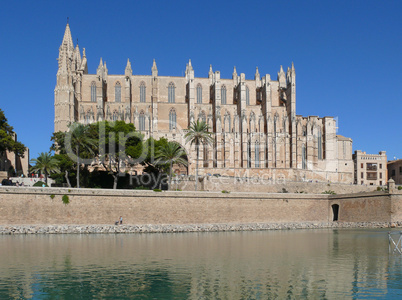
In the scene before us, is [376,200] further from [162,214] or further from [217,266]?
[217,266]

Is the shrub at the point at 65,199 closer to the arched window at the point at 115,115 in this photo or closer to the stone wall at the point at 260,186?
the stone wall at the point at 260,186

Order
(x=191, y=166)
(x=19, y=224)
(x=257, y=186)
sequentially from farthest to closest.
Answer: (x=191, y=166), (x=257, y=186), (x=19, y=224)

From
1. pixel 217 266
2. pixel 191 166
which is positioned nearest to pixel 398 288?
pixel 217 266

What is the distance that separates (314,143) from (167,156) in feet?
77.3

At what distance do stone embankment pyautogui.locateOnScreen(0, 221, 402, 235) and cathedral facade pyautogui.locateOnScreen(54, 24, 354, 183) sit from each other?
644 inches

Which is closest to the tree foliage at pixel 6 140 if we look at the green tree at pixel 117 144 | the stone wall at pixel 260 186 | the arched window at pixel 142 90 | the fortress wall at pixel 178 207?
the green tree at pixel 117 144

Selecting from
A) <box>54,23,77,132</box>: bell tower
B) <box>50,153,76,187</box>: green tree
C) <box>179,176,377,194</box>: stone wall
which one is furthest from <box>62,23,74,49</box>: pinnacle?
<box>179,176,377,194</box>: stone wall

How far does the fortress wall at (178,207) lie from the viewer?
107 feet

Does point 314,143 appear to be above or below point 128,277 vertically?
above

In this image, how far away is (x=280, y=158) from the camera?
192 feet

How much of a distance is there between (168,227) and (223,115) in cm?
2895

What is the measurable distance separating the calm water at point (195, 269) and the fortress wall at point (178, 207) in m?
4.08

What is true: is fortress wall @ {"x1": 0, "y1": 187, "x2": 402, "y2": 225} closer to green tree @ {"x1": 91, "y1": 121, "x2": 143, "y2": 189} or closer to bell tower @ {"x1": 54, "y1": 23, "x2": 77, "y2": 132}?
green tree @ {"x1": 91, "y1": 121, "x2": 143, "y2": 189}

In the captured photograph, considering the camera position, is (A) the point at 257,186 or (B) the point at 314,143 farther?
(B) the point at 314,143
